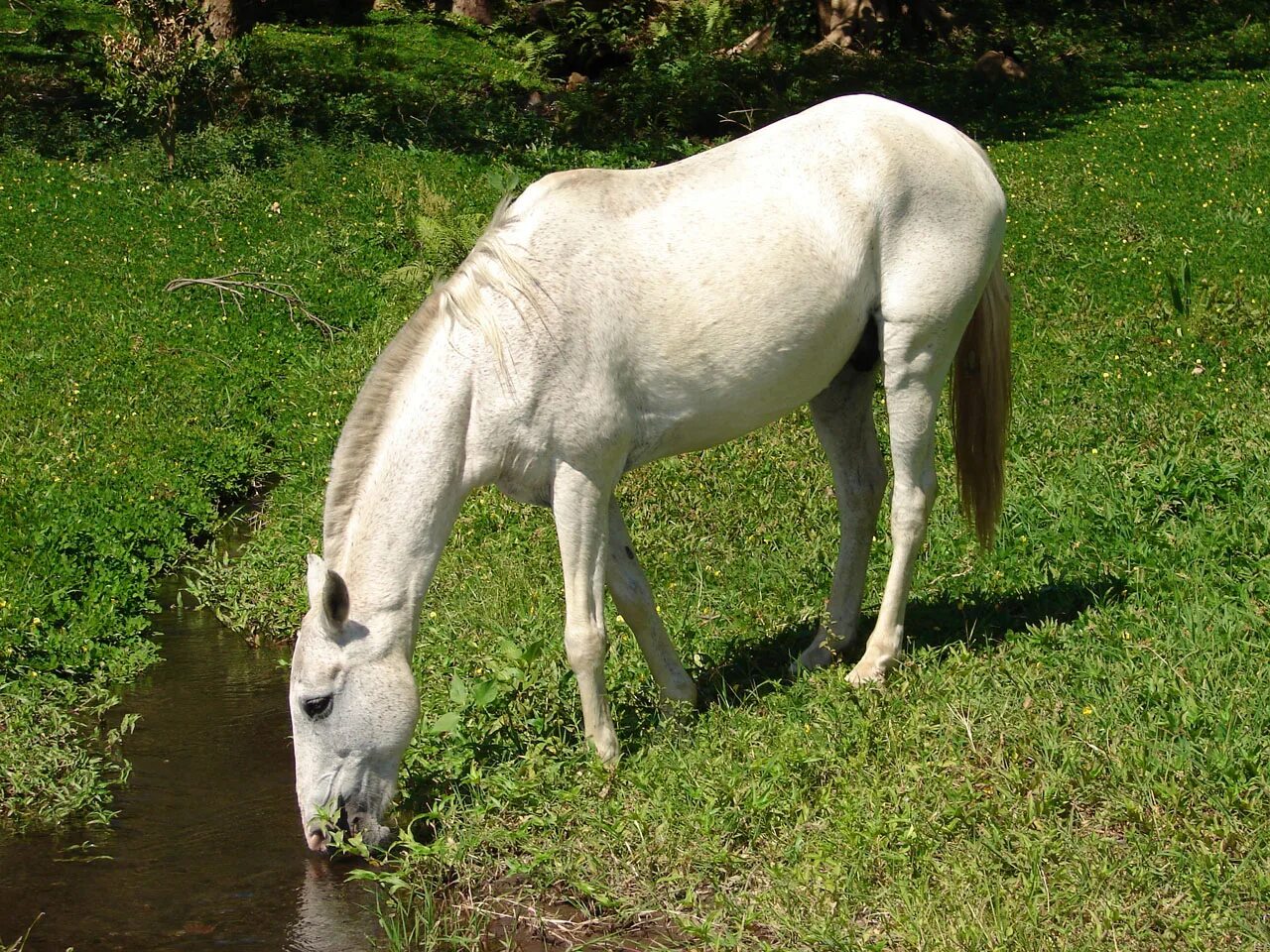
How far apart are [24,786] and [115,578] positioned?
1.94 meters

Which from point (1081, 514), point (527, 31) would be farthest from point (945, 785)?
Result: point (527, 31)

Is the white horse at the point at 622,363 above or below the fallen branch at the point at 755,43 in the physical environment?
above

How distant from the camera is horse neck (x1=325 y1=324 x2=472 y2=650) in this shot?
473cm

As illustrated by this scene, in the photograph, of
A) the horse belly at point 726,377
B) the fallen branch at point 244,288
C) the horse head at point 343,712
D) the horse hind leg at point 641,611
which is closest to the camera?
the horse head at point 343,712

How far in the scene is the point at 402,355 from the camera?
486cm

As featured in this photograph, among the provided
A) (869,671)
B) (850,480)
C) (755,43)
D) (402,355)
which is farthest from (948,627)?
(755,43)

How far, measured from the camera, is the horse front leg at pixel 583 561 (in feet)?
16.1

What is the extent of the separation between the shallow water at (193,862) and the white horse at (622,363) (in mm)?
283

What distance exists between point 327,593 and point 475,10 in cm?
2068

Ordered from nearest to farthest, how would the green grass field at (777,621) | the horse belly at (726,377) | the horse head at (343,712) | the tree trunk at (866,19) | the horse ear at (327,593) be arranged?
1. the green grass field at (777,621)
2. the horse ear at (327,593)
3. the horse head at (343,712)
4. the horse belly at (726,377)
5. the tree trunk at (866,19)

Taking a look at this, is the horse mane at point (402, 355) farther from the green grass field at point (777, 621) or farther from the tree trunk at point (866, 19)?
the tree trunk at point (866, 19)

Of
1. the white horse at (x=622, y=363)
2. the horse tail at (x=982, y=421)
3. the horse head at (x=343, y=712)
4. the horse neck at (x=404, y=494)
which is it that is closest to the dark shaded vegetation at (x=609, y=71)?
the horse tail at (x=982, y=421)

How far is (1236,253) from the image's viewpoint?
10.3m

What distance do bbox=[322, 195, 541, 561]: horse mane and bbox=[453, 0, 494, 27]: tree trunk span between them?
19.7 meters
